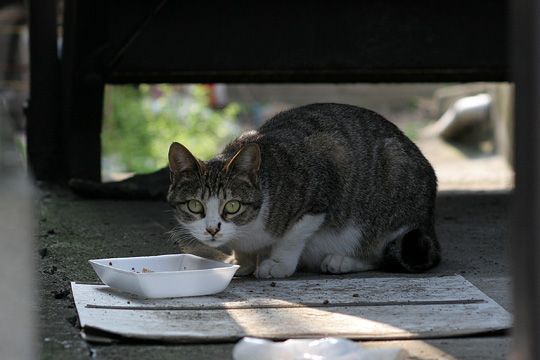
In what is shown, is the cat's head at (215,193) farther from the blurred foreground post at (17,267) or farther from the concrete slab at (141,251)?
the blurred foreground post at (17,267)

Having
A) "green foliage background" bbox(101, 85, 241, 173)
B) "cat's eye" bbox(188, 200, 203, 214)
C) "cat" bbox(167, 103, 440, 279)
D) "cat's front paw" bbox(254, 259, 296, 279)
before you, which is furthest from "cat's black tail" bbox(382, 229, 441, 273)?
"green foliage background" bbox(101, 85, 241, 173)

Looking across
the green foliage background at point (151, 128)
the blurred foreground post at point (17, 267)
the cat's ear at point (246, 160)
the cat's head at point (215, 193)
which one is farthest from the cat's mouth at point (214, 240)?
the green foliage background at point (151, 128)

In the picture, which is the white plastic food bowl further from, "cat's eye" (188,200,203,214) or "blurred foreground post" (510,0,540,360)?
"blurred foreground post" (510,0,540,360)

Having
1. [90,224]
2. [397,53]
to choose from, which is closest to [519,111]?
[90,224]

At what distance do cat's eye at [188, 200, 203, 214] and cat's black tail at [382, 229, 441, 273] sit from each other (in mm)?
877

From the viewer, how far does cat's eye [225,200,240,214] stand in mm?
3873

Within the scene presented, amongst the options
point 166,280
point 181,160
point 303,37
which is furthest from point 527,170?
point 303,37

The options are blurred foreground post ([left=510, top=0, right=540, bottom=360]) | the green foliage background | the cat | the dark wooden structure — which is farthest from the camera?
the green foliage background

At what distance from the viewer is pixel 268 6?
6055 millimetres

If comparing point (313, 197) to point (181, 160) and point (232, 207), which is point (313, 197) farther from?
point (181, 160)

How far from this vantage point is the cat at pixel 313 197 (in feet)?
12.8

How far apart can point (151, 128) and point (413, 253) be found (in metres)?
6.88

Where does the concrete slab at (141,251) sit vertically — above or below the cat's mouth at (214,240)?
below

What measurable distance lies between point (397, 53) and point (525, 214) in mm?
4073
